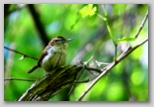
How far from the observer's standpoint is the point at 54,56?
3.14 m

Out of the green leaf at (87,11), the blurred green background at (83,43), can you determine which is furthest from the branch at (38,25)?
the green leaf at (87,11)

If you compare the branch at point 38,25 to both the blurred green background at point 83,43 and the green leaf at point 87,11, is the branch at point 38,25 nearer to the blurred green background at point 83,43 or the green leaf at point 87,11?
the blurred green background at point 83,43

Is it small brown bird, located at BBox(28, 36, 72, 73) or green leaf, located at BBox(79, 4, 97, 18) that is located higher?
green leaf, located at BBox(79, 4, 97, 18)

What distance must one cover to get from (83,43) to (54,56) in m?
0.22

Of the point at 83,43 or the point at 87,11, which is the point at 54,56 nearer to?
the point at 83,43

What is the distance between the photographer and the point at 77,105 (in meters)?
3.21

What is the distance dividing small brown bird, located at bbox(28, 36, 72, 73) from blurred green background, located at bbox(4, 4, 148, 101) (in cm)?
3

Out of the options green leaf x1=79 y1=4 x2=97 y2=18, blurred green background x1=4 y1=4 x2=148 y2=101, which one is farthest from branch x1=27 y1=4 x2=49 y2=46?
green leaf x1=79 y1=4 x2=97 y2=18

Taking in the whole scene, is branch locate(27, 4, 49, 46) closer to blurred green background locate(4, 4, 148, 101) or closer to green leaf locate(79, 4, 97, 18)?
blurred green background locate(4, 4, 148, 101)

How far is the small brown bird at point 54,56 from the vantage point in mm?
3148

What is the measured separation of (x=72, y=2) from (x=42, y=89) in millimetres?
599

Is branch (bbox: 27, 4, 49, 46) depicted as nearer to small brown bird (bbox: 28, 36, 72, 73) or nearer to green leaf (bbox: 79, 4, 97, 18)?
small brown bird (bbox: 28, 36, 72, 73)

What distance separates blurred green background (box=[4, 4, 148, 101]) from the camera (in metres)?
3.18

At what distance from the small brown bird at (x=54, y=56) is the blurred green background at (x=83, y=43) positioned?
33 millimetres
